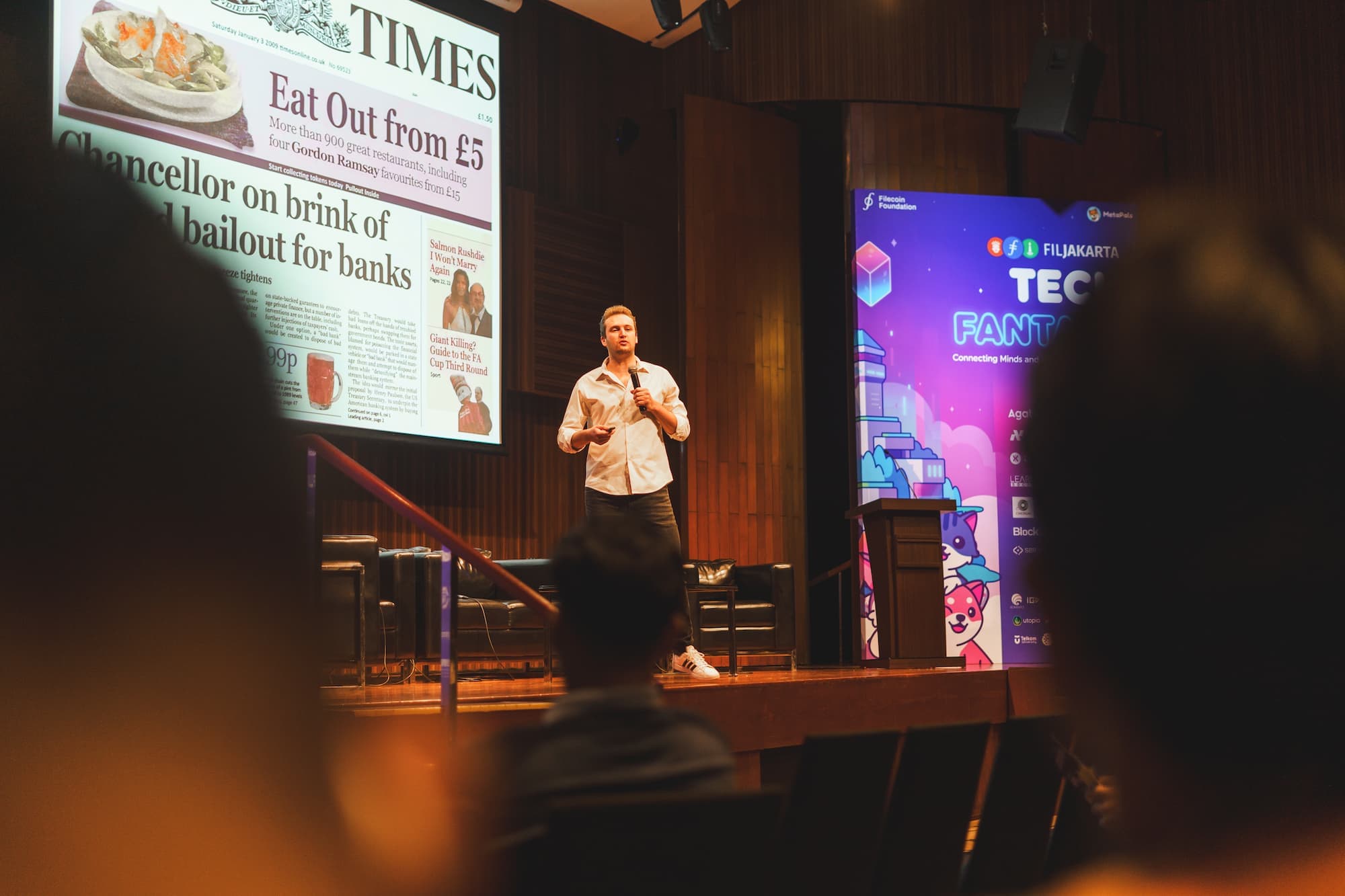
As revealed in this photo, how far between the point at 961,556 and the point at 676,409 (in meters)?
3.22

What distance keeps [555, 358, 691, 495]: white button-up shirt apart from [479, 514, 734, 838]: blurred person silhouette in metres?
3.47

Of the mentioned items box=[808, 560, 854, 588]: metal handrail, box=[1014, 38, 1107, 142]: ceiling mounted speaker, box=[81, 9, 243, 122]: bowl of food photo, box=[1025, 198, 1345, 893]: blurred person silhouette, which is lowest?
box=[808, 560, 854, 588]: metal handrail

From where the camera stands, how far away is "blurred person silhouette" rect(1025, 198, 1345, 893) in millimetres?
383

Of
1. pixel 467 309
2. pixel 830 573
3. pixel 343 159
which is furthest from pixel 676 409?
pixel 830 573

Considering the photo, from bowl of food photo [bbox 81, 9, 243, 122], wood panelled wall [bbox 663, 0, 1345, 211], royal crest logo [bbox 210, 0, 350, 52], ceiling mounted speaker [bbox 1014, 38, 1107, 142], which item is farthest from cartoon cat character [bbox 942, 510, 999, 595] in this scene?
bowl of food photo [bbox 81, 9, 243, 122]

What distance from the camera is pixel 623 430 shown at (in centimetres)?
506

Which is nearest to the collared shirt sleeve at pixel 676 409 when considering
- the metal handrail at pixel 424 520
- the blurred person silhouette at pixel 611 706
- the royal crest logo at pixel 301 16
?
the metal handrail at pixel 424 520

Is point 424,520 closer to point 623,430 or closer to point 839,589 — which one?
point 623,430

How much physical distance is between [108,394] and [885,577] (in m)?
5.81

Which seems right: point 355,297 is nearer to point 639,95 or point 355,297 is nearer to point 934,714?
point 639,95

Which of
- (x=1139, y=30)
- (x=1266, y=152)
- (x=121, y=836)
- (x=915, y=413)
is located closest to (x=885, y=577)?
(x=915, y=413)

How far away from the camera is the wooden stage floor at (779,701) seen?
11.1 feet

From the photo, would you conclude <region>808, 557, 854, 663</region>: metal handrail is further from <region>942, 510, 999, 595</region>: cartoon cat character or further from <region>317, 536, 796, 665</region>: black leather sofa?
<region>317, 536, 796, 665</region>: black leather sofa

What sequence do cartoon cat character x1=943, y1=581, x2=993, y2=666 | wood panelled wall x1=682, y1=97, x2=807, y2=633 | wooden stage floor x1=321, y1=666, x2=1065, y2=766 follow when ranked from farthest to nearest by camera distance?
wood panelled wall x1=682, y1=97, x2=807, y2=633
cartoon cat character x1=943, y1=581, x2=993, y2=666
wooden stage floor x1=321, y1=666, x2=1065, y2=766
